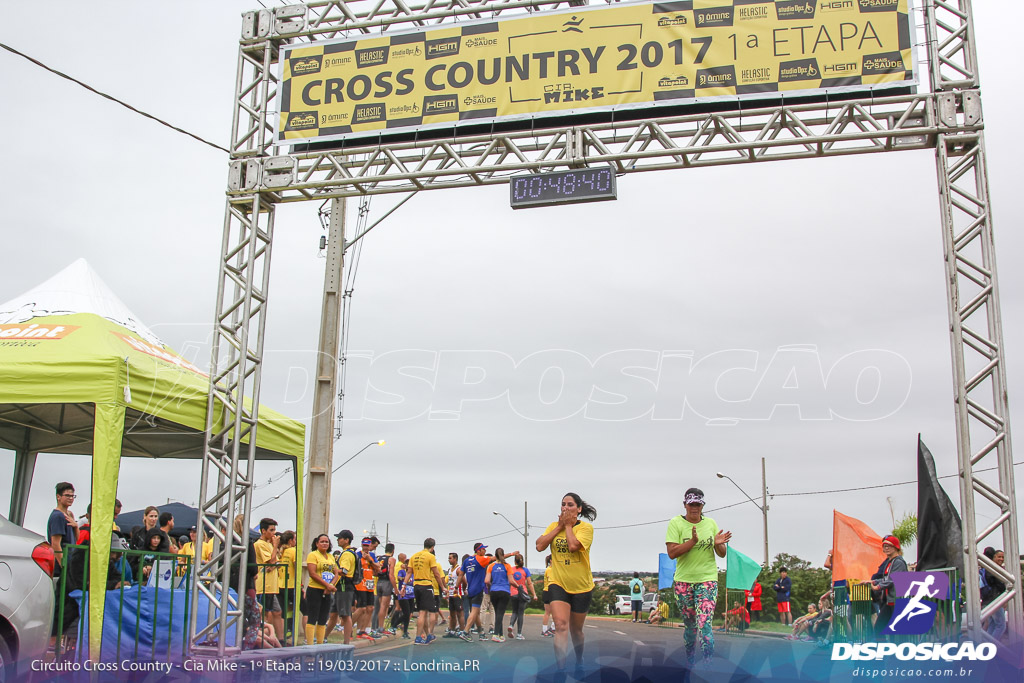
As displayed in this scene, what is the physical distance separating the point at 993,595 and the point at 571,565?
626 centimetres

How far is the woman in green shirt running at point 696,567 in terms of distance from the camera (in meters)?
8.46

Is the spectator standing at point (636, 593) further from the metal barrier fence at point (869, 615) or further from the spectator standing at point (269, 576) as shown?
the spectator standing at point (269, 576)

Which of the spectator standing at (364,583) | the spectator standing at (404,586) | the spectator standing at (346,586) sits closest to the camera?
the spectator standing at (346,586)

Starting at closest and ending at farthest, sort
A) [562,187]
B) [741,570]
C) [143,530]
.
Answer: [143,530] → [562,187] → [741,570]

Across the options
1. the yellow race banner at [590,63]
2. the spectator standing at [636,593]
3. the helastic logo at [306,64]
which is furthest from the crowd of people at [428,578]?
the spectator standing at [636,593]

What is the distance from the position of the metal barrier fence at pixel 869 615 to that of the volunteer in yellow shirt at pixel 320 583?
22.6ft

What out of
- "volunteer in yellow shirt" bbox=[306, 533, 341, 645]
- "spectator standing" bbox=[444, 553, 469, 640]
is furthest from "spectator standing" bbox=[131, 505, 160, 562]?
"spectator standing" bbox=[444, 553, 469, 640]

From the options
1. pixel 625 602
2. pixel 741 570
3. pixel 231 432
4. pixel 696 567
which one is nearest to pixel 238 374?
pixel 231 432

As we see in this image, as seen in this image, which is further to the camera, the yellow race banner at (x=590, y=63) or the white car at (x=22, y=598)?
the yellow race banner at (x=590, y=63)

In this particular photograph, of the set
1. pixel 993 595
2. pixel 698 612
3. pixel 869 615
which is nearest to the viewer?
pixel 698 612

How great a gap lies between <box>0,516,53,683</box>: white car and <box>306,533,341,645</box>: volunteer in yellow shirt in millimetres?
6116

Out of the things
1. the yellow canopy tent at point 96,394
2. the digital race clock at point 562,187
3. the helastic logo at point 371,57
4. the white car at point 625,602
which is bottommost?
the white car at point 625,602

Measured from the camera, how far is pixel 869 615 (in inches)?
448

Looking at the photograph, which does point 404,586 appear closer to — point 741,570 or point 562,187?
point 741,570
